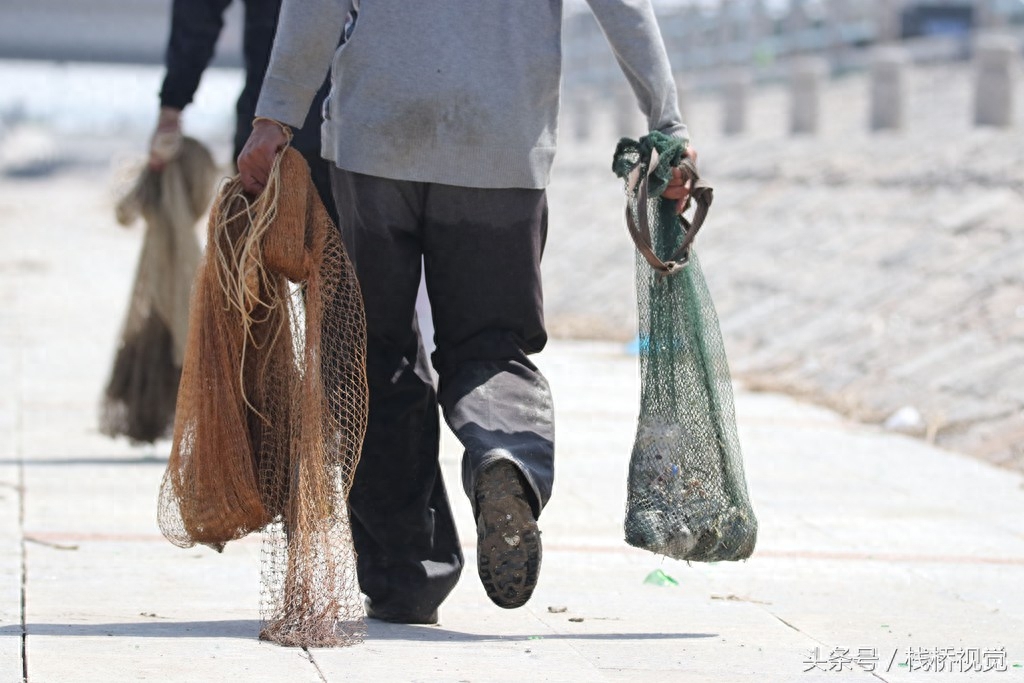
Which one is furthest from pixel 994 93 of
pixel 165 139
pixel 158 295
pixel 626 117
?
pixel 626 117

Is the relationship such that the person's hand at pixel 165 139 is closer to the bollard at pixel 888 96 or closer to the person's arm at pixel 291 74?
the person's arm at pixel 291 74

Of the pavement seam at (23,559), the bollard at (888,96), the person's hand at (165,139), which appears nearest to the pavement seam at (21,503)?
the pavement seam at (23,559)

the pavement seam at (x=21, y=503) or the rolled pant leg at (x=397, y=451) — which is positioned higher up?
the rolled pant leg at (x=397, y=451)

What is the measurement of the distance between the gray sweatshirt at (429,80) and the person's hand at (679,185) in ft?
1.32

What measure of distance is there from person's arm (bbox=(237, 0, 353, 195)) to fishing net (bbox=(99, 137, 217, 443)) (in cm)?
277

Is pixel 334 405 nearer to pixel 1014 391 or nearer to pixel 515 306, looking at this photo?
pixel 515 306

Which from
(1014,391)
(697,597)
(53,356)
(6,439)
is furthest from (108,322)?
(697,597)

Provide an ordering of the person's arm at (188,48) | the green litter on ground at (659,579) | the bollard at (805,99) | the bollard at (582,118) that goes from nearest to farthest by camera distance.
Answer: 1. the green litter on ground at (659,579)
2. the person's arm at (188,48)
3. the bollard at (805,99)
4. the bollard at (582,118)

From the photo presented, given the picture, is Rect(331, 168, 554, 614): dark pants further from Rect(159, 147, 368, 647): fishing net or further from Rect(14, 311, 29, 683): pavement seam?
Rect(14, 311, 29, 683): pavement seam

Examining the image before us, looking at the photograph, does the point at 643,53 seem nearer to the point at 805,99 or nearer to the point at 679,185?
the point at 679,185

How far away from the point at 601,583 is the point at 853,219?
8.01m

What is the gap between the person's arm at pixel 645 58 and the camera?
380cm

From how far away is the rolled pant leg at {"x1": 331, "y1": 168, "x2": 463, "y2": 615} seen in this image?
3805 millimetres

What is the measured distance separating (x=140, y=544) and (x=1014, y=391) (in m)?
4.31
